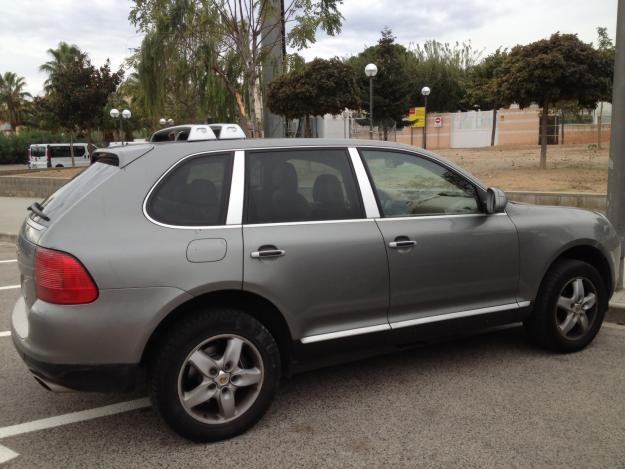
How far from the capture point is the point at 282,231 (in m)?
3.27

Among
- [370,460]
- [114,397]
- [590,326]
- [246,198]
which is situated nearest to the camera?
[370,460]

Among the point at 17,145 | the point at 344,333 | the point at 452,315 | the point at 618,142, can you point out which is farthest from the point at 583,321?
the point at 17,145

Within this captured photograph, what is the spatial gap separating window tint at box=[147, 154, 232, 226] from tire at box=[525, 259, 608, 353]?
2513 mm

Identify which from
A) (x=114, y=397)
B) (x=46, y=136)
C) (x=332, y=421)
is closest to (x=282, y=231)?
(x=332, y=421)

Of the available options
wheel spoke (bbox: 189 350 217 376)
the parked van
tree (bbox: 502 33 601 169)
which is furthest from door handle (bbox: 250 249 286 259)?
the parked van

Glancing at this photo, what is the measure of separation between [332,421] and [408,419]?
452 millimetres

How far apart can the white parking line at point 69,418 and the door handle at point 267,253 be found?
4.39 feet

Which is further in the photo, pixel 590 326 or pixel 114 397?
pixel 590 326

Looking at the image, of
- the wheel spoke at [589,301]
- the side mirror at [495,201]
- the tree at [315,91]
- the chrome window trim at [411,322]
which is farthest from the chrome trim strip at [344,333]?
the tree at [315,91]

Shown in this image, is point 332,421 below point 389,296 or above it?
below

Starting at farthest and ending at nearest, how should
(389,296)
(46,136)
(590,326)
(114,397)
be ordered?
(46,136), (590,326), (114,397), (389,296)

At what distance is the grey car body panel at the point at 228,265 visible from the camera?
9.30ft

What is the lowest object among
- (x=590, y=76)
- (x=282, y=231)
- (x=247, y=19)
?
(x=282, y=231)

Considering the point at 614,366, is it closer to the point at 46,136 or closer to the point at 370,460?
the point at 370,460
